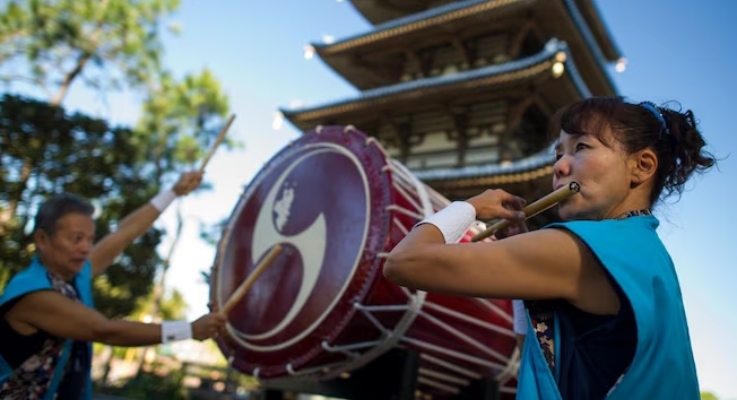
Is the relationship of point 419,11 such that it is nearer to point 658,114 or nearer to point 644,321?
point 658,114

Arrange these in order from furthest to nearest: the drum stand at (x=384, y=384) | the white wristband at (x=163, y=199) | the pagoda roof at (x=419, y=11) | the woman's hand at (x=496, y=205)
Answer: the pagoda roof at (x=419, y=11) → the white wristband at (x=163, y=199) → the drum stand at (x=384, y=384) → the woman's hand at (x=496, y=205)

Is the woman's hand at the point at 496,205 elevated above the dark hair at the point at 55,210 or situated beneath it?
situated beneath

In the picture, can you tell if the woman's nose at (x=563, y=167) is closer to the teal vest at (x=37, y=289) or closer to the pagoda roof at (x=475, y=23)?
the teal vest at (x=37, y=289)

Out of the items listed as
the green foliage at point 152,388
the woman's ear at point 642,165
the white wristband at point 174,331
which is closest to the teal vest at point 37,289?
the white wristband at point 174,331

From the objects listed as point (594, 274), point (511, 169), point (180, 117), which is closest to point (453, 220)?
point (594, 274)

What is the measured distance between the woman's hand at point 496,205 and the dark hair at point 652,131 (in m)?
0.19

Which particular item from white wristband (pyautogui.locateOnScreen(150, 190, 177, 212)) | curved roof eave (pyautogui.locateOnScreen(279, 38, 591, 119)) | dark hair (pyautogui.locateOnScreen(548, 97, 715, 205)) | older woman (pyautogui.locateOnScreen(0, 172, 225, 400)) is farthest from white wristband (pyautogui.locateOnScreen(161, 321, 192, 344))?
curved roof eave (pyautogui.locateOnScreen(279, 38, 591, 119))

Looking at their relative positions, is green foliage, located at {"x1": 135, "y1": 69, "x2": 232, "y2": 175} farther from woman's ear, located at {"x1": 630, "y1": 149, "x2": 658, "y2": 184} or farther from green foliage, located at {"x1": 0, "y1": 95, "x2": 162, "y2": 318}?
woman's ear, located at {"x1": 630, "y1": 149, "x2": 658, "y2": 184}

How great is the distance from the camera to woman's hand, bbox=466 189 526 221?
116cm

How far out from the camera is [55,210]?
2041 millimetres

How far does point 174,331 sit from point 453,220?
132 centimetres

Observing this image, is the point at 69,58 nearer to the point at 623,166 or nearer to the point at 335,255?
the point at 335,255

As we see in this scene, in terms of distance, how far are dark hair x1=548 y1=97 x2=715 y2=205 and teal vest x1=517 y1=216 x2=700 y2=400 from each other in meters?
0.18

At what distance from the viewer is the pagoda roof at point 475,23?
891 cm
